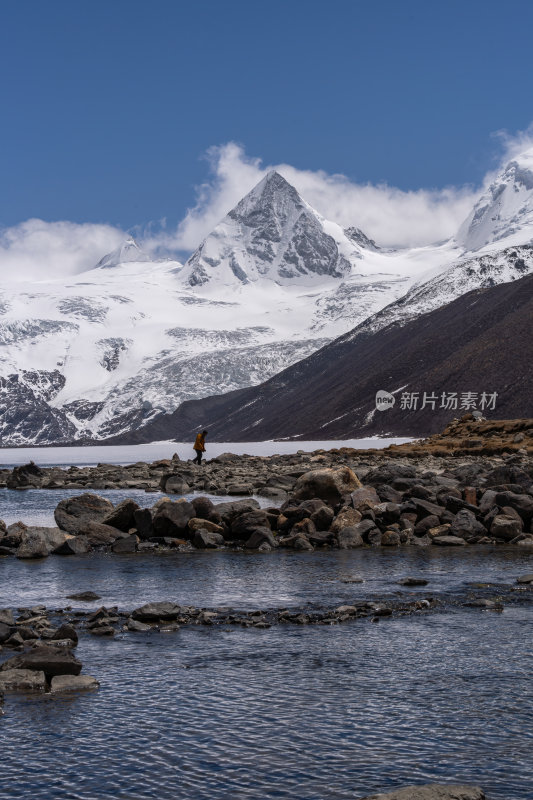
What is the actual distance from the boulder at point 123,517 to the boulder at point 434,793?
998 inches

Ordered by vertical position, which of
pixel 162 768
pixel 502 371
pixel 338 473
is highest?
pixel 502 371

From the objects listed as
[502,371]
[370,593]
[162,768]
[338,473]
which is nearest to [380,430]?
[502,371]

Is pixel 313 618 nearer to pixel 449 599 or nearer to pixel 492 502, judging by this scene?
pixel 449 599

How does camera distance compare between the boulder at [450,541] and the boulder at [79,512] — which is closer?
the boulder at [450,541]

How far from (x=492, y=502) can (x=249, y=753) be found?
25.5 meters

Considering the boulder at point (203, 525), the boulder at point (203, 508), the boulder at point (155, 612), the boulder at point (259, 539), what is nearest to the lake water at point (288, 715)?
the boulder at point (155, 612)

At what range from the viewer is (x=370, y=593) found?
73.3ft

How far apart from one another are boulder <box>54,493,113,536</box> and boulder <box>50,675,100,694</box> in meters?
19.6

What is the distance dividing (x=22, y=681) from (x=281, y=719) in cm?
439

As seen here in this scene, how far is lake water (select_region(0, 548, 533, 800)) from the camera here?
10.6m

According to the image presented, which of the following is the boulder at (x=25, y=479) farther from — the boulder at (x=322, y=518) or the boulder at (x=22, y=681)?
the boulder at (x=22, y=681)

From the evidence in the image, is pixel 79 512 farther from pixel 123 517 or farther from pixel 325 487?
pixel 325 487

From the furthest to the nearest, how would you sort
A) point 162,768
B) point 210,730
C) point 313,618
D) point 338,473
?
point 338,473, point 313,618, point 210,730, point 162,768

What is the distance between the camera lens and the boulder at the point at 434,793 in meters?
9.51
